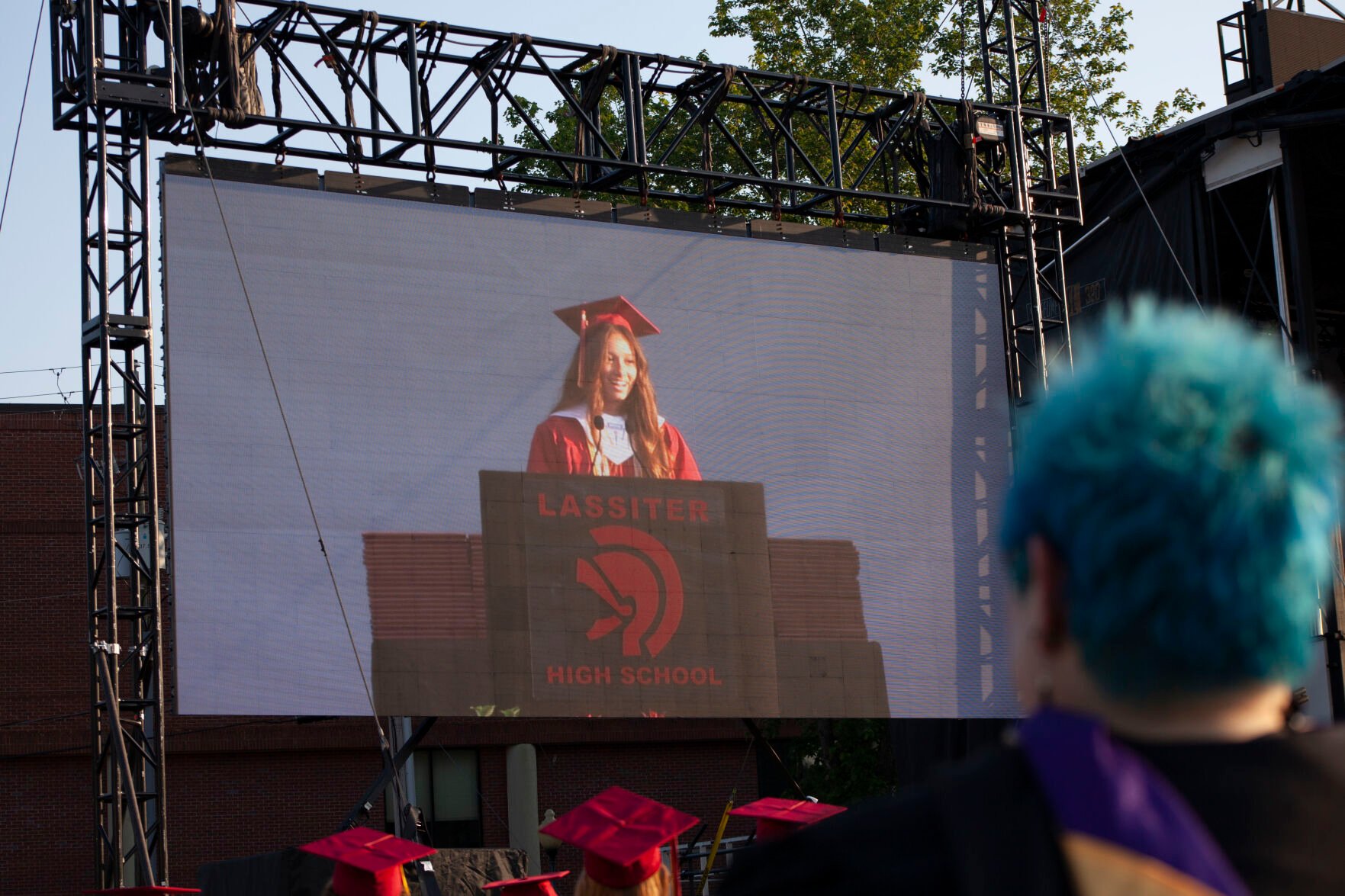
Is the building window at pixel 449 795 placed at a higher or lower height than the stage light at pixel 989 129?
lower

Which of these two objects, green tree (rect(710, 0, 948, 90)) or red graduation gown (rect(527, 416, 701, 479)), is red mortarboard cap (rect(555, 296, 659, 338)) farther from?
green tree (rect(710, 0, 948, 90))

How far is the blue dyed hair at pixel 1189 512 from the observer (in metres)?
1.13

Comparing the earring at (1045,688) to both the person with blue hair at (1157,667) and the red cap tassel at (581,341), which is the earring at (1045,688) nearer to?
the person with blue hair at (1157,667)

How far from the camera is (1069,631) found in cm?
120

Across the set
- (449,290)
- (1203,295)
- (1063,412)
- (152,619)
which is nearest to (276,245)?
(449,290)

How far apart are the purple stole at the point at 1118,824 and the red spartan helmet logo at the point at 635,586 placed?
10497mm

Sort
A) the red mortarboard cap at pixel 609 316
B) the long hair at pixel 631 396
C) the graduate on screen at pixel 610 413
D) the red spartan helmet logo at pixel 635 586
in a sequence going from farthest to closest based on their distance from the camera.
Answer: the red mortarboard cap at pixel 609 316 < the long hair at pixel 631 396 < the graduate on screen at pixel 610 413 < the red spartan helmet logo at pixel 635 586

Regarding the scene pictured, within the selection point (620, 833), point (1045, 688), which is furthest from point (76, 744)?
point (1045, 688)

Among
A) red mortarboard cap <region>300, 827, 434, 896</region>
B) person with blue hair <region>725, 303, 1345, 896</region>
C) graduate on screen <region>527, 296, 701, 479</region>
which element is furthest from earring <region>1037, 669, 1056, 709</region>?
graduate on screen <region>527, 296, 701, 479</region>

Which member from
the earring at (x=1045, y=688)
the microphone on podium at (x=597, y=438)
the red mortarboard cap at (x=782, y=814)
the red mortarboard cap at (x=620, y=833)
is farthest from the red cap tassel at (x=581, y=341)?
the earring at (x=1045, y=688)

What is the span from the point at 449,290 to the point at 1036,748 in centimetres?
1075

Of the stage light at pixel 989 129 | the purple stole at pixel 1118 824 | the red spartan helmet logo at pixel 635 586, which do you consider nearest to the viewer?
the purple stole at pixel 1118 824

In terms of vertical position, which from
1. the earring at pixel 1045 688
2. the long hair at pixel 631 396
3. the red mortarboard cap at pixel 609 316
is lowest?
the earring at pixel 1045 688

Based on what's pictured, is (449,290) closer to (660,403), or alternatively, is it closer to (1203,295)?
(660,403)
